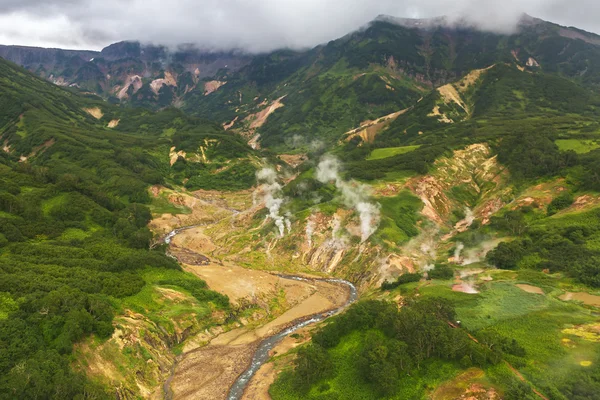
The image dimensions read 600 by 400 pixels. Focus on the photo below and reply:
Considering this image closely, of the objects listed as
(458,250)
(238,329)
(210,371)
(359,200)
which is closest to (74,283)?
(210,371)

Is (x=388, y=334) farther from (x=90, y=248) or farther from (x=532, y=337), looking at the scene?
(x=90, y=248)

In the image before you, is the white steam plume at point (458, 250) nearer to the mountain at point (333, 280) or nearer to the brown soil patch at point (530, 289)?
the mountain at point (333, 280)

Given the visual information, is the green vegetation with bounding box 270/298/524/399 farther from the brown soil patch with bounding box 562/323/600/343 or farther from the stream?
the brown soil patch with bounding box 562/323/600/343

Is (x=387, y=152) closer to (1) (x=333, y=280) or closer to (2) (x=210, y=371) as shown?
(1) (x=333, y=280)

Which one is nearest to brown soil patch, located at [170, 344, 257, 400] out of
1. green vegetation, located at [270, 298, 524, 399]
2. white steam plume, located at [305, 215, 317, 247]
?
green vegetation, located at [270, 298, 524, 399]

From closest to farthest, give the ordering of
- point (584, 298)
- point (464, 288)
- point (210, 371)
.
Result: 1. point (210, 371)
2. point (584, 298)
3. point (464, 288)

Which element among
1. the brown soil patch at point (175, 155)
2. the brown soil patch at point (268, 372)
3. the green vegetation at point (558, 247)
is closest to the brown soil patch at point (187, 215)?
the brown soil patch at point (175, 155)
